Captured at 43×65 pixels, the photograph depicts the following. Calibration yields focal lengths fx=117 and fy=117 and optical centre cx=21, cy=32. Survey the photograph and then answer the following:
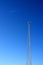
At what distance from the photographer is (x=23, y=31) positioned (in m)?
1.03

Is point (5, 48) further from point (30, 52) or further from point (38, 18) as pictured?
point (38, 18)

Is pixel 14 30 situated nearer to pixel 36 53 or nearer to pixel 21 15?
pixel 21 15

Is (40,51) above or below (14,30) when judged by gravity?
below

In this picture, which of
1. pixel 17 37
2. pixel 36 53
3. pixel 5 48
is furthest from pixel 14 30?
pixel 36 53

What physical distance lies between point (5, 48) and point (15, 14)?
12.2 inches

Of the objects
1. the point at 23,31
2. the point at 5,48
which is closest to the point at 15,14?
the point at 23,31

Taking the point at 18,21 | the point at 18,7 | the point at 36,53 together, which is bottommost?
the point at 36,53

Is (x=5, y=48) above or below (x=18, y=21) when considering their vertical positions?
below

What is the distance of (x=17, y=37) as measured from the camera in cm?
102

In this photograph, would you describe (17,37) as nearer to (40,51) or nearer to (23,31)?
(23,31)

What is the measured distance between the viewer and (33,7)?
1.05 m

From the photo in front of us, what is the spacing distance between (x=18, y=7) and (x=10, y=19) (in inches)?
5.1

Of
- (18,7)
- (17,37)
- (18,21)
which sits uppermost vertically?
(18,7)

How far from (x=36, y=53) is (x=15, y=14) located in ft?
1.27
